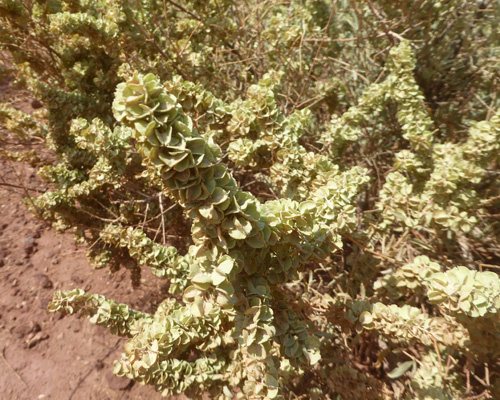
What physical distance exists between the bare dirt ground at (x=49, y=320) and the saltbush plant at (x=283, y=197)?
2.00 ft

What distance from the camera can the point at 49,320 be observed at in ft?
9.10

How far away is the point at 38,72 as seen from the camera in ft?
9.06

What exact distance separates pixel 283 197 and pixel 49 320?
7.67 ft

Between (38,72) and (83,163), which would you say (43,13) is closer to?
(38,72)

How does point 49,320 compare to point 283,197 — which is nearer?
point 283,197

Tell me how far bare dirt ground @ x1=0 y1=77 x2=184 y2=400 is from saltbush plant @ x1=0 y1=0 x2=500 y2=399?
611 mm

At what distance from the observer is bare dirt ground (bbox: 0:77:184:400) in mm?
2383

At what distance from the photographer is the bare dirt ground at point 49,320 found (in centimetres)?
238

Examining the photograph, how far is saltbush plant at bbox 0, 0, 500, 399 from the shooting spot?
102cm

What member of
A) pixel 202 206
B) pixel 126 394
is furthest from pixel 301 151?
pixel 126 394

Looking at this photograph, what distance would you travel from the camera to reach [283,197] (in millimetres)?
1931

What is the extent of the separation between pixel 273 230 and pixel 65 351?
8.01ft

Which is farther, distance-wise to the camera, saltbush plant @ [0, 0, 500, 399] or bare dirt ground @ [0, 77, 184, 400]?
bare dirt ground @ [0, 77, 184, 400]

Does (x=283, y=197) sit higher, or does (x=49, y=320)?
(x=283, y=197)
